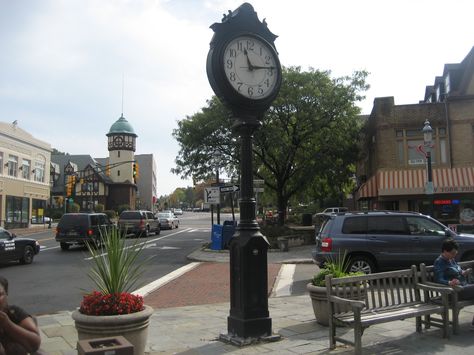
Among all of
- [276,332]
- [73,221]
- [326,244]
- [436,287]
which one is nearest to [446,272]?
[436,287]

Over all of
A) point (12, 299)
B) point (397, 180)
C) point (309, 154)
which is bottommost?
point (12, 299)

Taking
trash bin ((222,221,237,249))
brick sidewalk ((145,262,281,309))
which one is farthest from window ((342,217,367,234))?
trash bin ((222,221,237,249))

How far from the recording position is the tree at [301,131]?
27906 millimetres

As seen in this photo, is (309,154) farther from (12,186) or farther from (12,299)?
(12,186)

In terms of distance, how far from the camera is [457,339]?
6.52 metres

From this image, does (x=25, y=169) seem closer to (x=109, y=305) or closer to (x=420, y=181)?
(x=420, y=181)

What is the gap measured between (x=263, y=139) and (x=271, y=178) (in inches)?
283

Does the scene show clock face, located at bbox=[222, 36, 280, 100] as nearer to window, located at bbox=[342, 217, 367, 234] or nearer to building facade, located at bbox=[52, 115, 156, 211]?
window, located at bbox=[342, 217, 367, 234]

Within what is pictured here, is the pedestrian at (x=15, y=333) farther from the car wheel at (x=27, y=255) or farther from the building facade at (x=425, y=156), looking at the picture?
the building facade at (x=425, y=156)

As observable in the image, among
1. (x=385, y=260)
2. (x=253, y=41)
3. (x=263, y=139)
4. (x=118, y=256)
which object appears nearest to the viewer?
(x=118, y=256)

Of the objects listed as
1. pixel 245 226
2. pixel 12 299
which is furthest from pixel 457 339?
pixel 12 299

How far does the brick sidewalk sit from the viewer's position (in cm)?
1039

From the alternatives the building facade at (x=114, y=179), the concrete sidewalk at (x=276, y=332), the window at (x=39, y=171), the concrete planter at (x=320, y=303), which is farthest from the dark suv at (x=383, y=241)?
the building facade at (x=114, y=179)

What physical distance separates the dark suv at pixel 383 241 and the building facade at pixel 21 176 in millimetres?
36847
